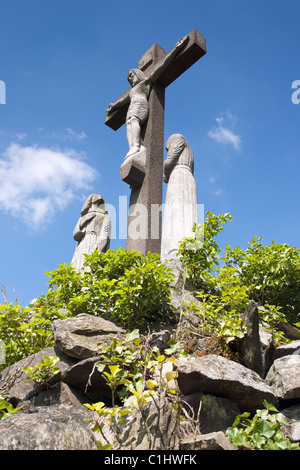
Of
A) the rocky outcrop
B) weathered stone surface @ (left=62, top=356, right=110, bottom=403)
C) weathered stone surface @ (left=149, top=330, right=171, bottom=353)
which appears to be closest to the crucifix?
weathered stone surface @ (left=149, top=330, right=171, bottom=353)

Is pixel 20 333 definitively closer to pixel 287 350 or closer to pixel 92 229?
pixel 287 350

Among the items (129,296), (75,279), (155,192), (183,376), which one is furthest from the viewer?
(155,192)

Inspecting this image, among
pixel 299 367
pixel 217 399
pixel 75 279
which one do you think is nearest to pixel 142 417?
pixel 217 399

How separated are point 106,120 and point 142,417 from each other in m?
7.15

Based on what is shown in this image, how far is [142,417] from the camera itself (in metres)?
2.31

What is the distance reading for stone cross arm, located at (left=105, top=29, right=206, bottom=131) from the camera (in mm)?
7336

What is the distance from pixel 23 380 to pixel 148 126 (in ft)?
16.8

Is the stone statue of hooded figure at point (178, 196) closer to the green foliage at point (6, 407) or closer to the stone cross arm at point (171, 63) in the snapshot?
the stone cross arm at point (171, 63)

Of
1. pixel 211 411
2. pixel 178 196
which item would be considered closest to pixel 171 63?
pixel 178 196

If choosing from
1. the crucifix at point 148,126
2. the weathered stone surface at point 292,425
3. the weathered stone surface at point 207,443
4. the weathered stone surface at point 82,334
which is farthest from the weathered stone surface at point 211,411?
the crucifix at point 148,126

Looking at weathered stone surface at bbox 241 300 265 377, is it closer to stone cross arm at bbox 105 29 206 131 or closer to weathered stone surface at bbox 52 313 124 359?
weathered stone surface at bbox 52 313 124 359

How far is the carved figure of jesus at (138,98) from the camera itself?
730cm

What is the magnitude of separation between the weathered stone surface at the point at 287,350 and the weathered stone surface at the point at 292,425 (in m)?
0.53

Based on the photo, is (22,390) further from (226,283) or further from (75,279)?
(226,283)
